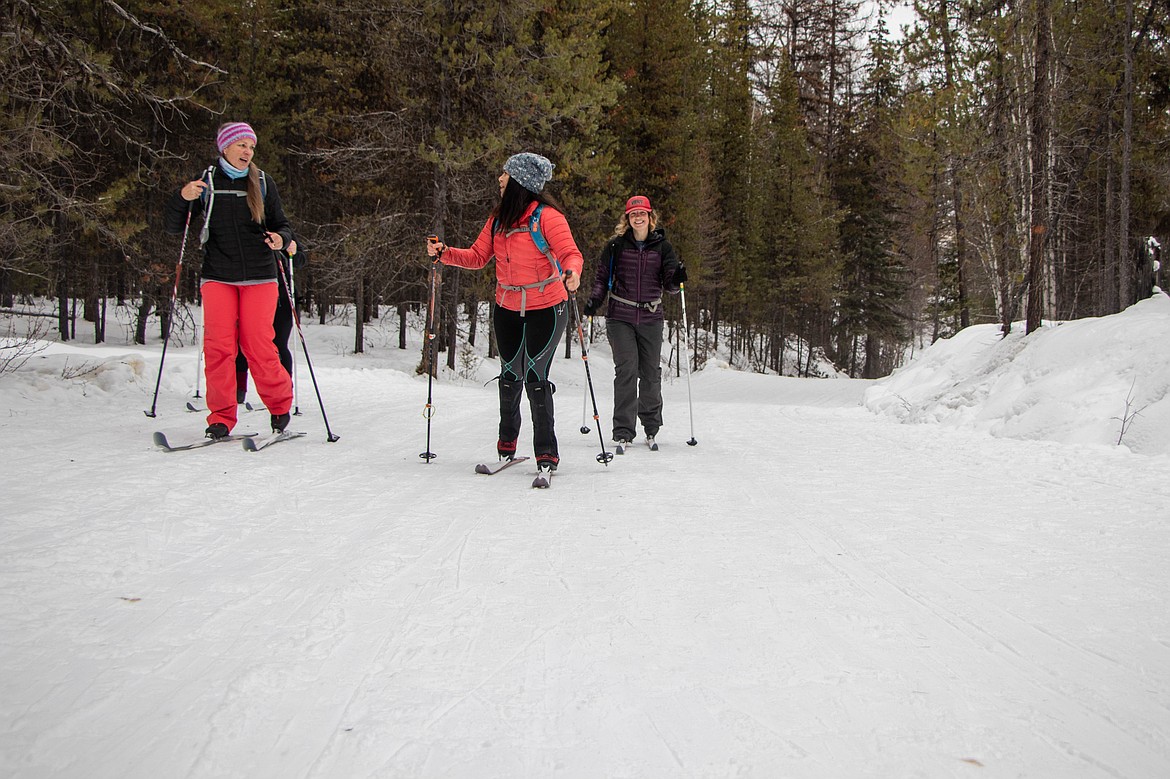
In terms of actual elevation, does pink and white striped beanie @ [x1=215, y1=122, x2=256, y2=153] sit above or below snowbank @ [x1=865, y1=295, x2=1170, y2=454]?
above

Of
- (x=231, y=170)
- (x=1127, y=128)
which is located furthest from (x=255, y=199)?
(x=1127, y=128)

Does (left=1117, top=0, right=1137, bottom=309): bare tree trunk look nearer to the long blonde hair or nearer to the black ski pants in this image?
the black ski pants

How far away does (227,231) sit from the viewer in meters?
5.38

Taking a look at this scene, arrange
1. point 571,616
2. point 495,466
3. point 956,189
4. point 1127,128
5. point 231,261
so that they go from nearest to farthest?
point 571,616, point 495,466, point 231,261, point 1127,128, point 956,189

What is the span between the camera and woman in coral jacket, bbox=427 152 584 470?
501cm

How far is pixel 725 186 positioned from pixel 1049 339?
973 inches

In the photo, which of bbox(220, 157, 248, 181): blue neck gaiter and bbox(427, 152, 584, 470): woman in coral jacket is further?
bbox(220, 157, 248, 181): blue neck gaiter

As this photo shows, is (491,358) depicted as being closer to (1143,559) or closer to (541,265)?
(541,265)

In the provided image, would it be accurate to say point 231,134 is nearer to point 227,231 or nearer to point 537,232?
point 227,231

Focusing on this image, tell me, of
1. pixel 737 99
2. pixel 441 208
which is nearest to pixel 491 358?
pixel 441 208

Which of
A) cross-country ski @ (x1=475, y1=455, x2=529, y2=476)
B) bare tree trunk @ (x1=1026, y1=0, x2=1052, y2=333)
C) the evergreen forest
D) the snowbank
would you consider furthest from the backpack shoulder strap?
bare tree trunk @ (x1=1026, y1=0, x2=1052, y2=333)

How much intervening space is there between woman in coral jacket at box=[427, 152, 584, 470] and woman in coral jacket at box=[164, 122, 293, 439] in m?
1.49

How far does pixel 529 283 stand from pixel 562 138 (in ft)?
39.3

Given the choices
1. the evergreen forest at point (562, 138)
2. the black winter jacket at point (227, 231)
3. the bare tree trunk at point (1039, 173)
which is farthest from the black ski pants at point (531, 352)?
the bare tree trunk at point (1039, 173)
